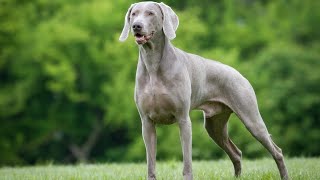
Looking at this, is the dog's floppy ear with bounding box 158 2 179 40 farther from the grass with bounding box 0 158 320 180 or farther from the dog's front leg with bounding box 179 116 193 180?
the grass with bounding box 0 158 320 180

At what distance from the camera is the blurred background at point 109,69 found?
3092 cm

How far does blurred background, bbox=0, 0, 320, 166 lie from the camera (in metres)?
30.9

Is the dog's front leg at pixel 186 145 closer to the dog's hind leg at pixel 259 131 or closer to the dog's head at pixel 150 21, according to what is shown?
the dog's head at pixel 150 21

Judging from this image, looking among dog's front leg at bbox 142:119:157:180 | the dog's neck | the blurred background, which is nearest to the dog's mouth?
the dog's neck

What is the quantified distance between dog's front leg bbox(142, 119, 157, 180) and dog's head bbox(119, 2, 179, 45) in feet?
3.20

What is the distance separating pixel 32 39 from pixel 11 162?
7052mm

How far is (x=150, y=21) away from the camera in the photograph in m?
7.59

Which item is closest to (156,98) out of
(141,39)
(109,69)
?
(141,39)

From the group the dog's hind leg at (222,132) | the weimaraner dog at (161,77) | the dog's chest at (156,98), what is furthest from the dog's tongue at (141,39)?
the dog's hind leg at (222,132)

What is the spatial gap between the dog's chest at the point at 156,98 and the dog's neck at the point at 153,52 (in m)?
0.14

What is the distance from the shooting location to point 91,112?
122 feet

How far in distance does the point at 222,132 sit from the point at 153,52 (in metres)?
1.80

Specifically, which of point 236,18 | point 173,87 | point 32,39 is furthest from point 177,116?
point 236,18

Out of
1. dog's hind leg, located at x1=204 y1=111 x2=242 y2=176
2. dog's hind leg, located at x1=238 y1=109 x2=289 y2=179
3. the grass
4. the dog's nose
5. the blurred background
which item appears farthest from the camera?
the blurred background
